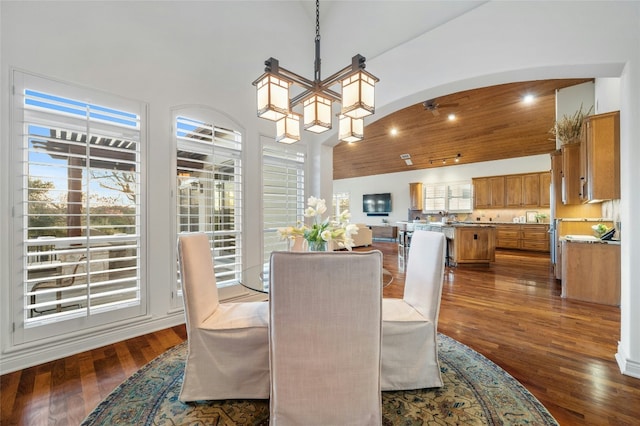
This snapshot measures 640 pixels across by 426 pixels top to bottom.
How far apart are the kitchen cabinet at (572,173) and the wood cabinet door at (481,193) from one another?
14.3 feet

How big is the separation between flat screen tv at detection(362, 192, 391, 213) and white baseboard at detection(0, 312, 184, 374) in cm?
907

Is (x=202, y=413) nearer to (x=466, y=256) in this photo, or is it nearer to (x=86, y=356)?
(x=86, y=356)

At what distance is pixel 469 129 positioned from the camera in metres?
7.05

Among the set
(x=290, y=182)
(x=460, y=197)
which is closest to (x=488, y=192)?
(x=460, y=197)

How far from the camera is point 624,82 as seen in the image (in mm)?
2062

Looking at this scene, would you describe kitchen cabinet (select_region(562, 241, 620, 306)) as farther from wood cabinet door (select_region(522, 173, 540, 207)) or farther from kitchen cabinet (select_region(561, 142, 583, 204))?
wood cabinet door (select_region(522, 173, 540, 207))

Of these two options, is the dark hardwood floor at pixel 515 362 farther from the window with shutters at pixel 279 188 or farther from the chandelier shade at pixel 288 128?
the chandelier shade at pixel 288 128

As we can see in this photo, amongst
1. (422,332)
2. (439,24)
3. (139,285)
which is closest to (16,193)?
(139,285)

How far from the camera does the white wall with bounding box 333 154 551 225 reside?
7801 millimetres

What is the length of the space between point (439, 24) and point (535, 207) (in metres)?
7.13

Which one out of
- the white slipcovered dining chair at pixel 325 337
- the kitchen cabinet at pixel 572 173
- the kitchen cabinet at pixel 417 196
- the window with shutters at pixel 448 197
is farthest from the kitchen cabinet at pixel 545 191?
the white slipcovered dining chair at pixel 325 337

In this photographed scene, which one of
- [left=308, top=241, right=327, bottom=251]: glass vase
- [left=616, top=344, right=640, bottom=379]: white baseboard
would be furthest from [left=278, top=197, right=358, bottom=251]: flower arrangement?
[left=616, top=344, right=640, bottom=379]: white baseboard

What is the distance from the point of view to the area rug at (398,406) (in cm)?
153

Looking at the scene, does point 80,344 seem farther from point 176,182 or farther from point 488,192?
point 488,192
